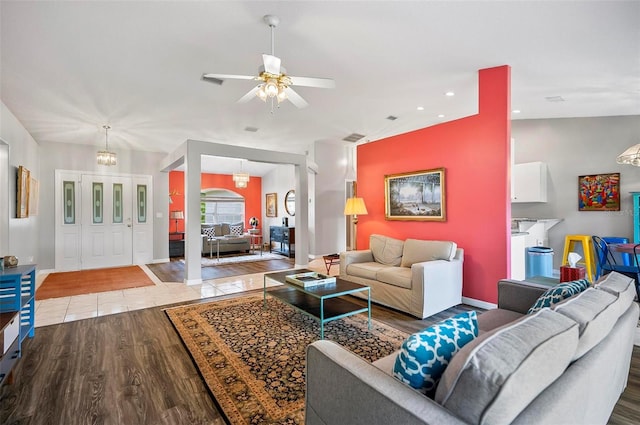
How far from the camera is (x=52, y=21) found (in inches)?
98.2

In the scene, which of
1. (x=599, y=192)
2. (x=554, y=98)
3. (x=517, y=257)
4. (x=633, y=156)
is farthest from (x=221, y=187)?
(x=633, y=156)

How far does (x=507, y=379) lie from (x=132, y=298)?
4.70m

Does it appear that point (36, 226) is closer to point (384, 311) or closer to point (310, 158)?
point (310, 158)

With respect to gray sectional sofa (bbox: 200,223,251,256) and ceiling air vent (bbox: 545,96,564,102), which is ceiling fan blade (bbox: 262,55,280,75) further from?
gray sectional sofa (bbox: 200,223,251,256)

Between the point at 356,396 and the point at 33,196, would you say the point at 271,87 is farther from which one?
the point at 33,196

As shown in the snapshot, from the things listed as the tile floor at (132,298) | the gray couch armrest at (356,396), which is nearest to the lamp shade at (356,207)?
the tile floor at (132,298)

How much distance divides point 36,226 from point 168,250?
8.11 feet

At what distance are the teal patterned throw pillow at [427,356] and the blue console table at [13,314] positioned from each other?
2.59 meters

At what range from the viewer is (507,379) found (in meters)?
0.82

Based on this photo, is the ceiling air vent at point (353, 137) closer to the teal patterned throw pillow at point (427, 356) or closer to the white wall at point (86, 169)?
the white wall at point (86, 169)

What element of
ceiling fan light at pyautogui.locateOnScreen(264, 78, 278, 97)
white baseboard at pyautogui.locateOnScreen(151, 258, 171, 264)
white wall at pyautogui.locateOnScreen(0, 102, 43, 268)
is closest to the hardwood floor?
white wall at pyautogui.locateOnScreen(0, 102, 43, 268)

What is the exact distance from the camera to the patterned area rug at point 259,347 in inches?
74.8

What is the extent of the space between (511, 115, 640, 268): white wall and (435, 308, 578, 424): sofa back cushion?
569cm

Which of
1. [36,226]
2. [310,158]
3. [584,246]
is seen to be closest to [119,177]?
[36,226]
